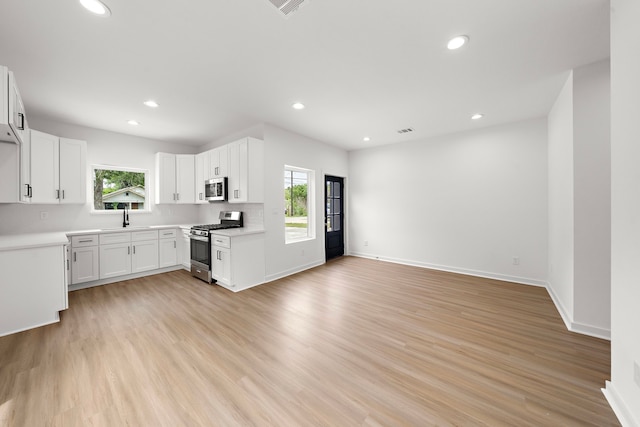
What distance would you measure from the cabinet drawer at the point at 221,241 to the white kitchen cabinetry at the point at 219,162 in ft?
4.06

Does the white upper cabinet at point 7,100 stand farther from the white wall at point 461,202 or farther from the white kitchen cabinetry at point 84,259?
the white wall at point 461,202

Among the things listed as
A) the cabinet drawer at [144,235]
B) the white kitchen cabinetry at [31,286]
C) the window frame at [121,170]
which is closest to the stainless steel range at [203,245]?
the cabinet drawer at [144,235]

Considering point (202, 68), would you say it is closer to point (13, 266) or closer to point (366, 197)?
point (13, 266)

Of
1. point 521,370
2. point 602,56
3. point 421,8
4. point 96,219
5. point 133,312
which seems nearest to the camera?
point 421,8

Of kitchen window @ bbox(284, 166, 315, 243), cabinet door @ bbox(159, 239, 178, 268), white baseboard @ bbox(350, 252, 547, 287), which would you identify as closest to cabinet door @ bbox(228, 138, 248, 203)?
kitchen window @ bbox(284, 166, 315, 243)

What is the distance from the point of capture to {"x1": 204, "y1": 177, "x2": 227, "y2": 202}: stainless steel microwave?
177 inches

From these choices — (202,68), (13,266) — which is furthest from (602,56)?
(13,266)

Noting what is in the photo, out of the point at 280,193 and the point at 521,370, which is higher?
the point at 280,193

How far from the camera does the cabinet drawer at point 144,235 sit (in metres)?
4.40

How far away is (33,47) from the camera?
214 cm

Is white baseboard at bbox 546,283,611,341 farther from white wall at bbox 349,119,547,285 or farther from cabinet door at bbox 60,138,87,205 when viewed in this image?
cabinet door at bbox 60,138,87,205

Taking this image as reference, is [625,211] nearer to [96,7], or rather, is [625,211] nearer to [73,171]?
[96,7]

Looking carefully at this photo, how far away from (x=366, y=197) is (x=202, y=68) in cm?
442

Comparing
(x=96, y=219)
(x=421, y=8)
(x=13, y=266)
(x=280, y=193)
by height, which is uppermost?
(x=421, y=8)
